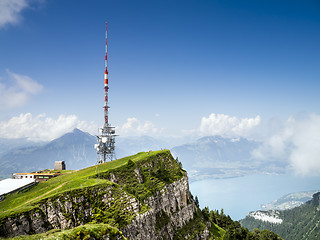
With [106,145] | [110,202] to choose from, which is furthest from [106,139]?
[110,202]

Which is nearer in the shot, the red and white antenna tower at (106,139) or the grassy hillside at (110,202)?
the grassy hillside at (110,202)

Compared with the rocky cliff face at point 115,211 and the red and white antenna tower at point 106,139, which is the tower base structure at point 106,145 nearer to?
the red and white antenna tower at point 106,139

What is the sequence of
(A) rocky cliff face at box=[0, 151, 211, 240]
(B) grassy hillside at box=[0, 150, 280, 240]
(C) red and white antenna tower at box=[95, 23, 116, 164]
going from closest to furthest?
(B) grassy hillside at box=[0, 150, 280, 240] < (A) rocky cliff face at box=[0, 151, 211, 240] < (C) red and white antenna tower at box=[95, 23, 116, 164]

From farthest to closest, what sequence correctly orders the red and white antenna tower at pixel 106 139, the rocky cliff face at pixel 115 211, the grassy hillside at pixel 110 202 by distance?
the red and white antenna tower at pixel 106 139
the rocky cliff face at pixel 115 211
the grassy hillside at pixel 110 202

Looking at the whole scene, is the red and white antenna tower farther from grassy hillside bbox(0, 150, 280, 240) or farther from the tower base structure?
grassy hillside bbox(0, 150, 280, 240)

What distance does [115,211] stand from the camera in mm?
50281

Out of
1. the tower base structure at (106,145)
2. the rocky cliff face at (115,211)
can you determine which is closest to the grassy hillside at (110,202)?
the rocky cliff face at (115,211)

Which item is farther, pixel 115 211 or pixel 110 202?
pixel 110 202

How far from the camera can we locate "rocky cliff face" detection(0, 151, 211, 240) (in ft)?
133

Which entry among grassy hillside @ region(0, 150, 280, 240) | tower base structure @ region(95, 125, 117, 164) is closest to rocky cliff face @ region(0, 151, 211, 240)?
grassy hillside @ region(0, 150, 280, 240)

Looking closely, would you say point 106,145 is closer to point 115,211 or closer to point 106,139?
point 106,139

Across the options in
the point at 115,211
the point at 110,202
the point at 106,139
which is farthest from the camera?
the point at 106,139

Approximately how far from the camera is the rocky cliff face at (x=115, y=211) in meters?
40.5

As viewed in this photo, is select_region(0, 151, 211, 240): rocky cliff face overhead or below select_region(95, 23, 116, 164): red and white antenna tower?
below
